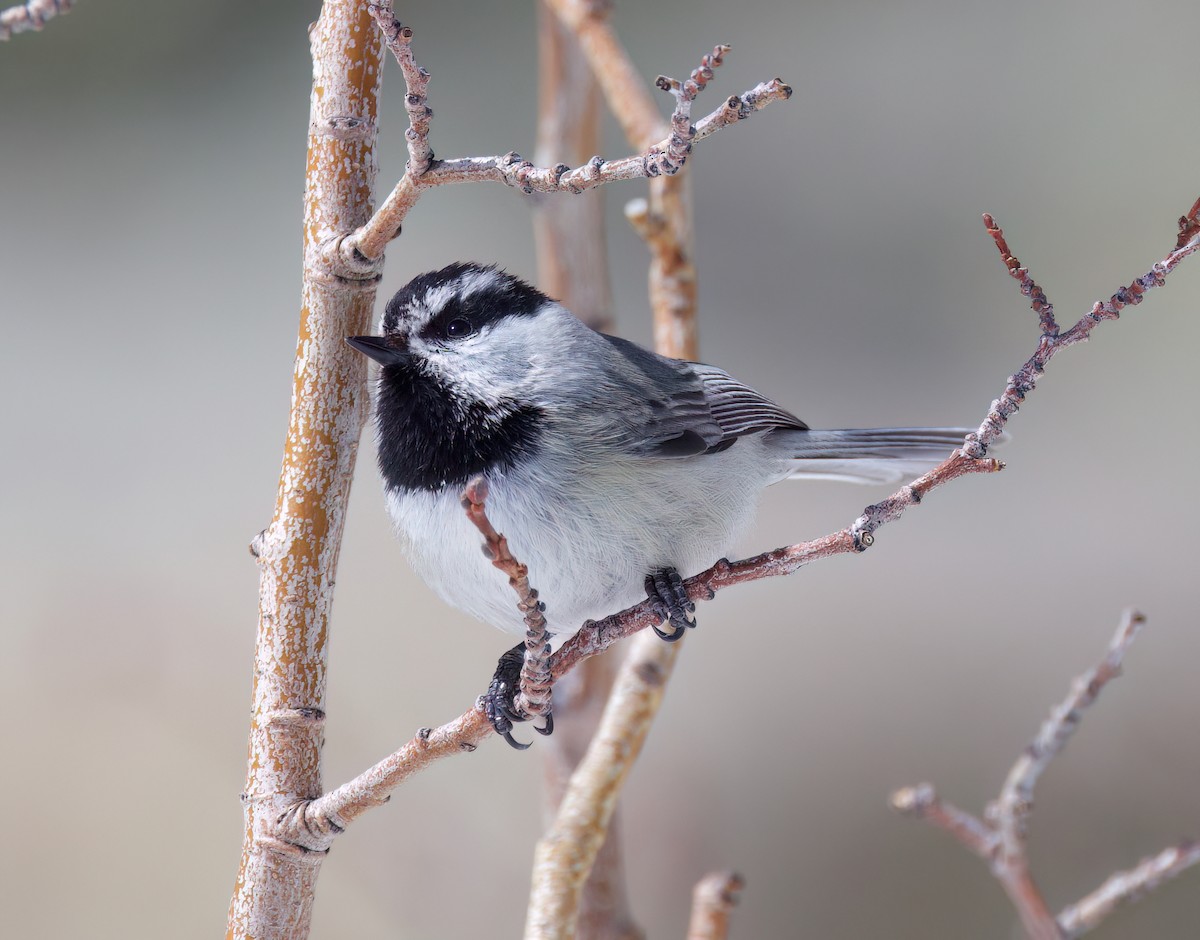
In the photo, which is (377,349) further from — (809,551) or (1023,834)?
(1023,834)

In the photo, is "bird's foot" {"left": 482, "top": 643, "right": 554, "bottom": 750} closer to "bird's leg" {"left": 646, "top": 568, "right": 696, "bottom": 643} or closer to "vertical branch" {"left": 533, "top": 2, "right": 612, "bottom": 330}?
"bird's leg" {"left": 646, "top": 568, "right": 696, "bottom": 643}

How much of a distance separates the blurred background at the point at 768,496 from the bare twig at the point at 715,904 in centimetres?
105

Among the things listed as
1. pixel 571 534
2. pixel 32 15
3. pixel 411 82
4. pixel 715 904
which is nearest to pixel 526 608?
pixel 571 534

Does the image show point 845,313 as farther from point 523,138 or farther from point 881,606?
point 523,138

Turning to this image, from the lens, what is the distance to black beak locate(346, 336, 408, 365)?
1.37 metres

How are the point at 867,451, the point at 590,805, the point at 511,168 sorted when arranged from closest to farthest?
1. the point at 511,168
2. the point at 590,805
3. the point at 867,451

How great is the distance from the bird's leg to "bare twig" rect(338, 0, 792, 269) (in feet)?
1.97

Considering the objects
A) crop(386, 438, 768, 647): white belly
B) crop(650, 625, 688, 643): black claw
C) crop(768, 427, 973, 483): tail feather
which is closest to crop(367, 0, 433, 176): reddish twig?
crop(386, 438, 768, 647): white belly

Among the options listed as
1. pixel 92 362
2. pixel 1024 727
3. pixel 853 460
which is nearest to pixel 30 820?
pixel 92 362

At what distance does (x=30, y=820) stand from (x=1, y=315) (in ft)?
7.13

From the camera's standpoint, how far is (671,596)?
4.98 ft

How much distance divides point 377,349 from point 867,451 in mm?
1000

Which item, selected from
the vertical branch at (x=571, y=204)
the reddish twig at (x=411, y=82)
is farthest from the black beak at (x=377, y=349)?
the vertical branch at (x=571, y=204)

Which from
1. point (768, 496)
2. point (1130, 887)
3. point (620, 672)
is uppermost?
point (768, 496)
